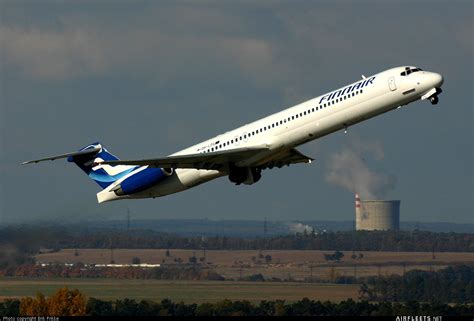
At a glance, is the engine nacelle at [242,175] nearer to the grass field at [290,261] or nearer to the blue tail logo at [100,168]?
the blue tail logo at [100,168]

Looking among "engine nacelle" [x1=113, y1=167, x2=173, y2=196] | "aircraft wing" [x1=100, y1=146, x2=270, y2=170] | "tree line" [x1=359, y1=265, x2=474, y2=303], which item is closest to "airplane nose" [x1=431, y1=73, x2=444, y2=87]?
"aircraft wing" [x1=100, y1=146, x2=270, y2=170]

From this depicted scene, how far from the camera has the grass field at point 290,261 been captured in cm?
9381

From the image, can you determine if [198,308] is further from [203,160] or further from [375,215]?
[375,215]

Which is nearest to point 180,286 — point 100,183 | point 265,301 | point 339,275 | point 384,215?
point 265,301

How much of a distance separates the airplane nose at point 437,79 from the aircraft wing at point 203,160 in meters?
8.54

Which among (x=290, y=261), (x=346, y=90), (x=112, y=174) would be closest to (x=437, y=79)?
(x=346, y=90)

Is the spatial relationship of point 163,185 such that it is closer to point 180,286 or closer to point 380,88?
point 380,88

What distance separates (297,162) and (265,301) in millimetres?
18532

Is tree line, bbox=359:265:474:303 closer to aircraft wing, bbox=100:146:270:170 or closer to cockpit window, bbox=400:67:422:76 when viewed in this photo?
aircraft wing, bbox=100:146:270:170

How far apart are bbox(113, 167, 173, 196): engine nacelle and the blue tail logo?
1.91m

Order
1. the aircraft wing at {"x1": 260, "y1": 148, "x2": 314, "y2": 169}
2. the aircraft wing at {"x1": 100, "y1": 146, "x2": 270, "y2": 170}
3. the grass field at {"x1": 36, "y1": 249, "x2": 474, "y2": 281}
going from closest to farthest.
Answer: the aircraft wing at {"x1": 100, "y1": 146, "x2": 270, "y2": 170}
the aircraft wing at {"x1": 260, "y1": 148, "x2": 314, "y2": 169}
the grass field at {"x1": 36, "y1": 249, "x2": 474, "y2": 281}

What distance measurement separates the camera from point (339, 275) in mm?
92750

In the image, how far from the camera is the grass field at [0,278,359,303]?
8031 cm

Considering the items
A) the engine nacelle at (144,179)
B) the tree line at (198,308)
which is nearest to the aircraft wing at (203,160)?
the engine nacelle at (144,179)
